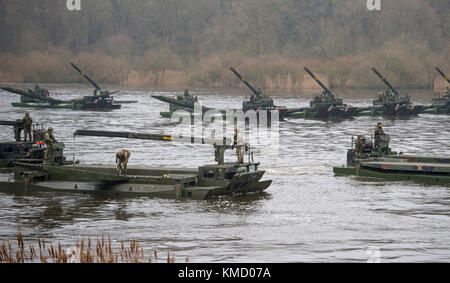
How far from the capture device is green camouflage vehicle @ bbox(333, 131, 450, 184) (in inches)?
1325

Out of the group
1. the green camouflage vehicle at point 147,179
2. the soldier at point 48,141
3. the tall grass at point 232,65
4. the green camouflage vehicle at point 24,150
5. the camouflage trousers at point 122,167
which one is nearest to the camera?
the green camouflage vehicle at point 147,179

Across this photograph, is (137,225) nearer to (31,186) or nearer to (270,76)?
(31,186)

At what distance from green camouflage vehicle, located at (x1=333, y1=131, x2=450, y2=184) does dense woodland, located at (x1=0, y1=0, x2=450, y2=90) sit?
75237 millimetres

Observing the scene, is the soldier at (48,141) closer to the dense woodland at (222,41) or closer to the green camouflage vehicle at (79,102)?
the green camouflage vehicle at (79,102)

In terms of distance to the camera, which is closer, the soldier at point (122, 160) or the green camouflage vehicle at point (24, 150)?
the soldier at point (122, 160)

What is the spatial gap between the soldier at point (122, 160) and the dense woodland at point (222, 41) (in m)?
83.0

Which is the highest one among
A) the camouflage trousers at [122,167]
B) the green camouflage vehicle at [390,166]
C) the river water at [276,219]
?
the camouflage trousers at [122,167]

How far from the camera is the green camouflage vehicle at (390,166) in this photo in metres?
33.7

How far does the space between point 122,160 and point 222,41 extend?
393 ft

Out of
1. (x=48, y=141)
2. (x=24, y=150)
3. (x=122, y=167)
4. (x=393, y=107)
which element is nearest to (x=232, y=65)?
(x=393, y=107)

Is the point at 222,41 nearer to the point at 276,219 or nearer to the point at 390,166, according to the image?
the point at 390,166

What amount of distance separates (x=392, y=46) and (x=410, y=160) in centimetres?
9711

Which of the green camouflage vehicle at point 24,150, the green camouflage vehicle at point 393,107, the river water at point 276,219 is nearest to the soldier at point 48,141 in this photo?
the green camouflage vehicle at point 24,150
